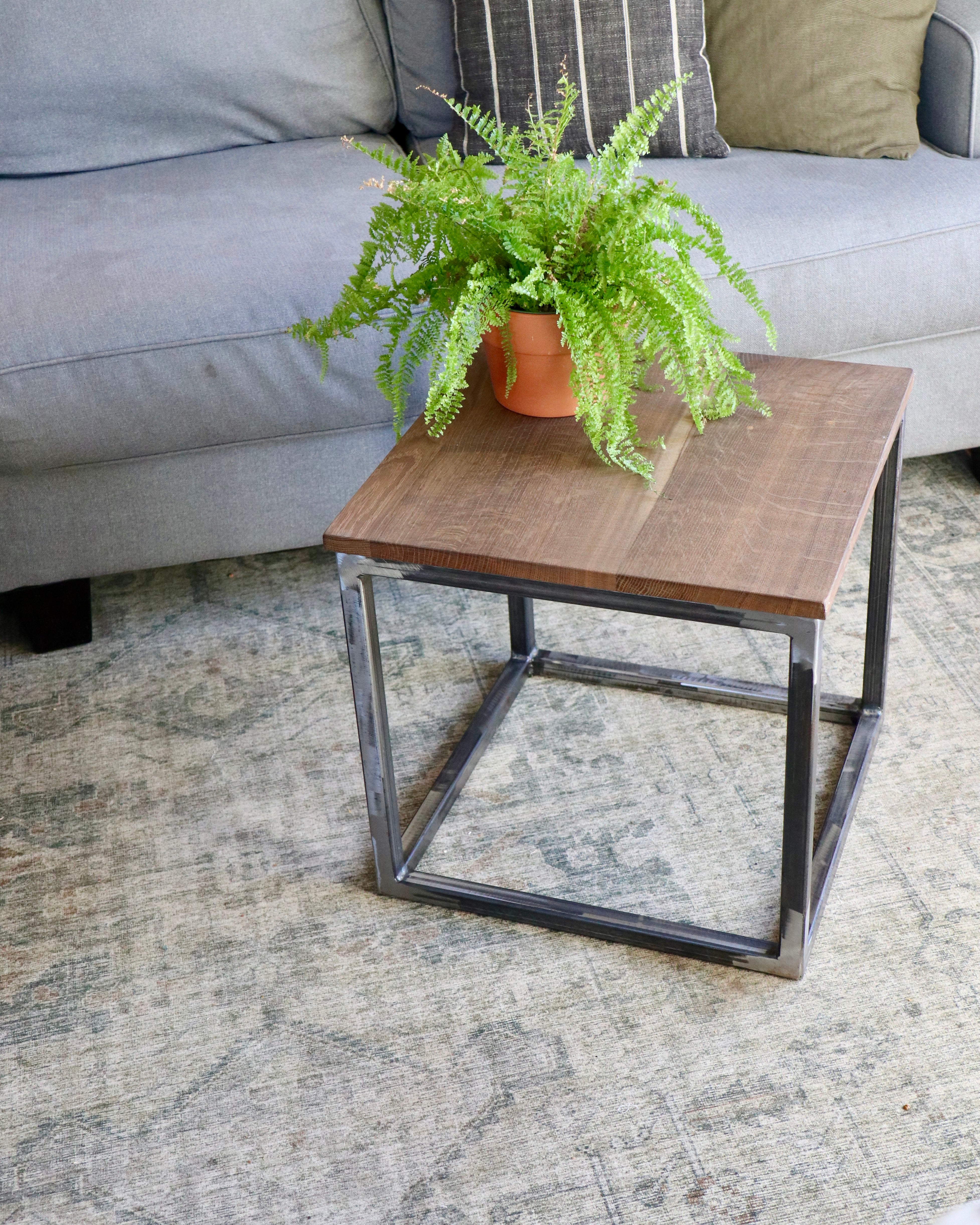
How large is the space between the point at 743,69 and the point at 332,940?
137cm

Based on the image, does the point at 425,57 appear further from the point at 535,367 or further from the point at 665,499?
the point at 665,499

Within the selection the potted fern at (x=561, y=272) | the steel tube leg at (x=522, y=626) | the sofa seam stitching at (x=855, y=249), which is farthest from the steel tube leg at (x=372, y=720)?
the sofa seam stitching at (x=855, y=249)

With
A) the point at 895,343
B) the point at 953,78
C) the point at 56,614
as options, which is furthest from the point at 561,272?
the point at 953,78

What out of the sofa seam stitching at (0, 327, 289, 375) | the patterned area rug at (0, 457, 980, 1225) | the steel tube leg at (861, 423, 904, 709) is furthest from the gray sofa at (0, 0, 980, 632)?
the steel tube leg at (861, 423, 904, 709)

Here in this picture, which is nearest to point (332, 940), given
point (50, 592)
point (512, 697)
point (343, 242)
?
point (512, 697)

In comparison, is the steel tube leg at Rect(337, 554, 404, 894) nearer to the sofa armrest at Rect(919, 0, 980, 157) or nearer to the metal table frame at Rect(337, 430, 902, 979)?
the metal table frame at Rect(337, 430, 902, 979)

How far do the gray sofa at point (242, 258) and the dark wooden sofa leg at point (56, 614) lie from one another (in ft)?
0.13

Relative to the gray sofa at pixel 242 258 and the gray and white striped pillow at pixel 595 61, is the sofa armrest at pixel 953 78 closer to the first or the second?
the gray sofa at pixel 242 258

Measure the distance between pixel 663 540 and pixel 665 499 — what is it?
6cm

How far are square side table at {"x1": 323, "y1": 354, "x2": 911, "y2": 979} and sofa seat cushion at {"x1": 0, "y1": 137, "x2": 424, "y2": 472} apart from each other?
0.31 metres

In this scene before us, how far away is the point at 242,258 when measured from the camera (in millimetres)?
1506

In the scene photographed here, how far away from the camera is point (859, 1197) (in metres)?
0.96

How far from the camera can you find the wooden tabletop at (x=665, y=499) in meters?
0.98

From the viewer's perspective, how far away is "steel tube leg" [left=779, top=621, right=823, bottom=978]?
97cm
